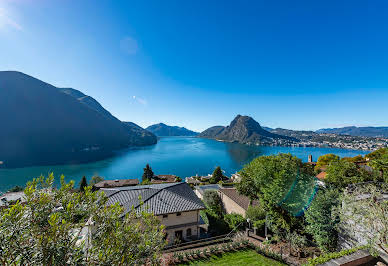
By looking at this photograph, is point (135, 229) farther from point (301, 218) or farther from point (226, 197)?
point (226, 197)

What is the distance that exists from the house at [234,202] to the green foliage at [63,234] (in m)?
19.1

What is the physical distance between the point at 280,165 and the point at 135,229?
53.9ft

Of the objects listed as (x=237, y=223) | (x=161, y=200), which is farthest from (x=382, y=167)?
(x=161, y=200)

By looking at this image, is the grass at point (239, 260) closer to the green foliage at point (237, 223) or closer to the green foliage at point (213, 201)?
the green foliage at point (237, 223)

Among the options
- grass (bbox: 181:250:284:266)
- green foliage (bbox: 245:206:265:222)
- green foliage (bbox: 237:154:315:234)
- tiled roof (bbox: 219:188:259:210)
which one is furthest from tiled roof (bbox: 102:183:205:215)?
green foliage (bbox: 237:154:315:234)

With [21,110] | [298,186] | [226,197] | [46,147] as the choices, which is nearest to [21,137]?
[46,147]

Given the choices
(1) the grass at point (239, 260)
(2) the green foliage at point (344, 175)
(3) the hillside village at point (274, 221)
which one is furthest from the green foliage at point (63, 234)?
(2) the green foliage at point (344, 175)

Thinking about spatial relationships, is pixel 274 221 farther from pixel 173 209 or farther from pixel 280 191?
pixel 173 209

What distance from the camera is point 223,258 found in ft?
39.4

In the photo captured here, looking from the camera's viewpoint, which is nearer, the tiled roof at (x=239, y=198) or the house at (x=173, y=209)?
the house at (x=173, y=209)

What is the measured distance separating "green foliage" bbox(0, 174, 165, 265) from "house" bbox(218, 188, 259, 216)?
62.6 feet

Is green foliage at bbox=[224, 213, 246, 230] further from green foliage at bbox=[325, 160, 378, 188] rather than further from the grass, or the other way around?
green foliage at bbox=[325, 160, 378, 188]

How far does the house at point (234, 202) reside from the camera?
71.2 feet

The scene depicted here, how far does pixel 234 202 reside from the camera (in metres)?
23.0
